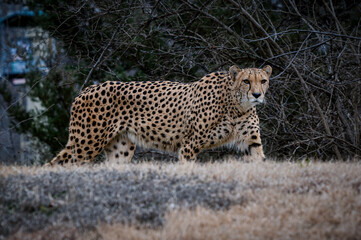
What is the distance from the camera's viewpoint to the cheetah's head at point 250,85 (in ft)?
20.8

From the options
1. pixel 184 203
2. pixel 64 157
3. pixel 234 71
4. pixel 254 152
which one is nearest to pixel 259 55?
pixel 234 71

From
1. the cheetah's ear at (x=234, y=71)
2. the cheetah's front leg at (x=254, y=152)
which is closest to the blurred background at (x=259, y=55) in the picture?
the cheetah's front leg at (x=254, y=152)

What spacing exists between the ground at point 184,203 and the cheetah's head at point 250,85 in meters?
1.39

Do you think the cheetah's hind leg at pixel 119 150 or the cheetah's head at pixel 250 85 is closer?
the cheetah's head at pixel 250 85

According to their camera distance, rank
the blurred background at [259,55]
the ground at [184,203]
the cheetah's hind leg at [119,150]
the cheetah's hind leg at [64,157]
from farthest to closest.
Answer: the blurred background at [259,55], the cheetah's hind leg at [119,150], the cheetah's hind leg at [64,157], the ground at [184,203]

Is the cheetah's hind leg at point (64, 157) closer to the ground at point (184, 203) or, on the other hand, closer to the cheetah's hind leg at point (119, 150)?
the cheetah's hind leg at point (119, 150)

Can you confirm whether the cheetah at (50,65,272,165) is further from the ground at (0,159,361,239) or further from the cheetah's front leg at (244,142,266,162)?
the ground at (0,159,361,239)

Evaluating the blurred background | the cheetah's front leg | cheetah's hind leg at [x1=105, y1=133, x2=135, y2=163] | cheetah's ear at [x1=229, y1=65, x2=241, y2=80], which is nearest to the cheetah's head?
cheetah's ear at [x1=229, y1=65, x2=241, y2=80]

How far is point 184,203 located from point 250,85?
265 centimetres

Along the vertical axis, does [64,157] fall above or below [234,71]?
below

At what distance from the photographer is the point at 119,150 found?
24.1 ft

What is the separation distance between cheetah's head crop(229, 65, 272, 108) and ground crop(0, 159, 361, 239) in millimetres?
1390

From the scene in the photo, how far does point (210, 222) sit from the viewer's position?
3926 millimetres

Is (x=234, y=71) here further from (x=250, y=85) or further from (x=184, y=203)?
(x=184, y=203)
